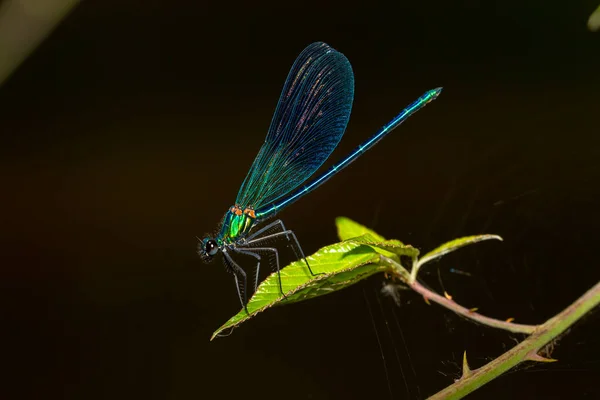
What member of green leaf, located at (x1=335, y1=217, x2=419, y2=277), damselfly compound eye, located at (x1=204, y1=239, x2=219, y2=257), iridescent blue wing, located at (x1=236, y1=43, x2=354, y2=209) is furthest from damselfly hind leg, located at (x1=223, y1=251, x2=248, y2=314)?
green leaf, located at (x1=335, y1=217, x2=419, y2=277)

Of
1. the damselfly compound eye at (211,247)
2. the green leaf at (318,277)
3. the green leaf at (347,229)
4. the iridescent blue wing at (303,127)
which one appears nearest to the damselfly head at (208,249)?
the damselfly compound eye at (211,247)

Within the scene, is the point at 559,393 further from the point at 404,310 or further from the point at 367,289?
the point at 367,289

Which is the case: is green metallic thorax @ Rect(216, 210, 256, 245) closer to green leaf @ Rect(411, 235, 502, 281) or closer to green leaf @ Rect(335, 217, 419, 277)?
green leaf @ Rect(335, 217, 419, 277)

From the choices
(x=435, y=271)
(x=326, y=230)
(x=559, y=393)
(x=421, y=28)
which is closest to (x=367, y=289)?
(x=435, y=271)

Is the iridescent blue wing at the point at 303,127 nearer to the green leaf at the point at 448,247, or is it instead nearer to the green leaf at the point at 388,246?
the green leaf at the point at 388,246

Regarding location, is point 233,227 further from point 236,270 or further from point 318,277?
point 318,277

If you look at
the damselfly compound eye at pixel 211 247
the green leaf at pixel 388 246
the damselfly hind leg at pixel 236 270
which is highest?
the damselfly compound eye at pixel 211 247
